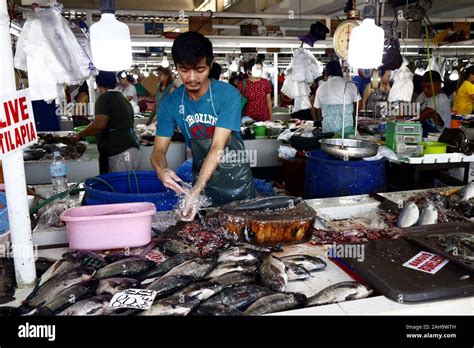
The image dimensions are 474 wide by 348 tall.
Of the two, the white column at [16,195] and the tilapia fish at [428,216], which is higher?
the white column at [16,195]

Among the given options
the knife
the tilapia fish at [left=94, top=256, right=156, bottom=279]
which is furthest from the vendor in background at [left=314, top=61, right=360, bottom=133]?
the tilapia fish at [left=94, top=256, right=156, bottom=279]

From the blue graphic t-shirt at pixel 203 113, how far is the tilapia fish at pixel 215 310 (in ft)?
4.75

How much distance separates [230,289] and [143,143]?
5.16 m

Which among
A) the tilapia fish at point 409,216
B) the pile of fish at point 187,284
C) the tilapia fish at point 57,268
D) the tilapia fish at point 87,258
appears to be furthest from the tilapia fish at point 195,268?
the tilapia fish at point 409,216

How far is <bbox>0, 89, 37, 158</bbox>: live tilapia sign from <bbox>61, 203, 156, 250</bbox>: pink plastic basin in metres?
0.52

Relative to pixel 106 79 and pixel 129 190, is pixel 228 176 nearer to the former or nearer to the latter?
pixel 129 190

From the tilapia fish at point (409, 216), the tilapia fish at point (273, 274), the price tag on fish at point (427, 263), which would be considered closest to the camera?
the tilapia fish at point (273, 274)

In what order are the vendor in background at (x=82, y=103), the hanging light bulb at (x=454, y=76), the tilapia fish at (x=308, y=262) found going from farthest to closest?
1. the hanging light bulb at (x=454, y=76)
2. the vendor in background at (x=82, y=103)
3. the tilapia fish at (x=308, y=262)

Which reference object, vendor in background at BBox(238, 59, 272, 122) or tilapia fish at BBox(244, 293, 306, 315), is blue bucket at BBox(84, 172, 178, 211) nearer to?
tilapia fish at BBox(244, 293, 306, 315)

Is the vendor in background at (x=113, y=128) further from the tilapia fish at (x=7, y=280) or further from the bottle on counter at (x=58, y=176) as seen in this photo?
the tilapia fish at (x=7, y=280)

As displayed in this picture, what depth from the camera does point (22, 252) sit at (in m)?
2.03

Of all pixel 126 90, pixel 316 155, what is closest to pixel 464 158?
pixel 316 155

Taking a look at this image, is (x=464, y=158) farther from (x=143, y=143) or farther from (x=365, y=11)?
(x=143, y=143)

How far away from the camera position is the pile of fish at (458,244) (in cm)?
221
